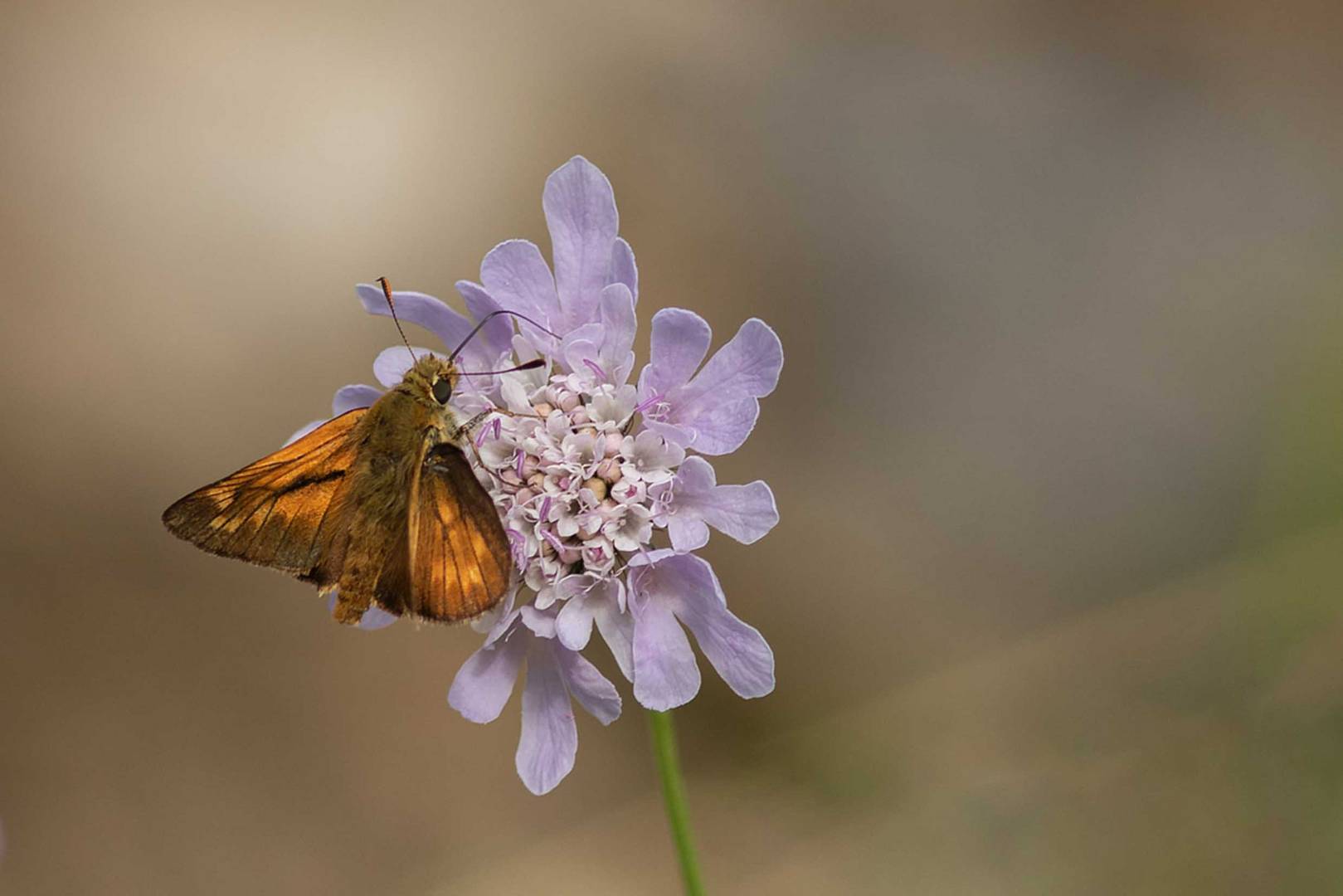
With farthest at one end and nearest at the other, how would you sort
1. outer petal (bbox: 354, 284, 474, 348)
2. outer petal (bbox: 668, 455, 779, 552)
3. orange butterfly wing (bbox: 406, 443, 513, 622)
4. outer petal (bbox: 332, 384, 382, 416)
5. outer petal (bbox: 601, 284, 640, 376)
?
outer petal (bbox: 332, 384, 382, 416) < outer petal (bbox: 354, 284, 474, 348) < outer petal (bbox: 601, 284, 640, 376) < outer petal (bbox: 668, 455, 779, 552) < orange butterfly wing (bbox: 406, 443, 513, 622)

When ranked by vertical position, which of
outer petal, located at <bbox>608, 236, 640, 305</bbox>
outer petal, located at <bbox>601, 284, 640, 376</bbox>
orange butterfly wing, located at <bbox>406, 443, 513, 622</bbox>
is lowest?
orange butterfly wing, located at <bbox>406, 443, 513, 622</bbox>

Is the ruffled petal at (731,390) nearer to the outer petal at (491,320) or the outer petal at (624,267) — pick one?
the outer petal at (624,267)

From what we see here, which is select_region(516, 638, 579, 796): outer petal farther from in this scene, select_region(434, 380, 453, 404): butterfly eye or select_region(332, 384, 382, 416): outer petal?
select_region(332, 384, 382, 416): outer petal

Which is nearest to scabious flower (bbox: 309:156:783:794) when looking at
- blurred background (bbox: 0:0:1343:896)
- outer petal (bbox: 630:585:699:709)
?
outer petal (bbox: 630:585:699:709)

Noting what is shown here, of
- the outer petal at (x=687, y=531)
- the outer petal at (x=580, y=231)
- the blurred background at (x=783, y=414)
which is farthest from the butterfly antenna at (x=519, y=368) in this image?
the blurred background at (x=783, y=414)

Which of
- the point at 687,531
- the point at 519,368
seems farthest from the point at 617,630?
the point at 519,368
